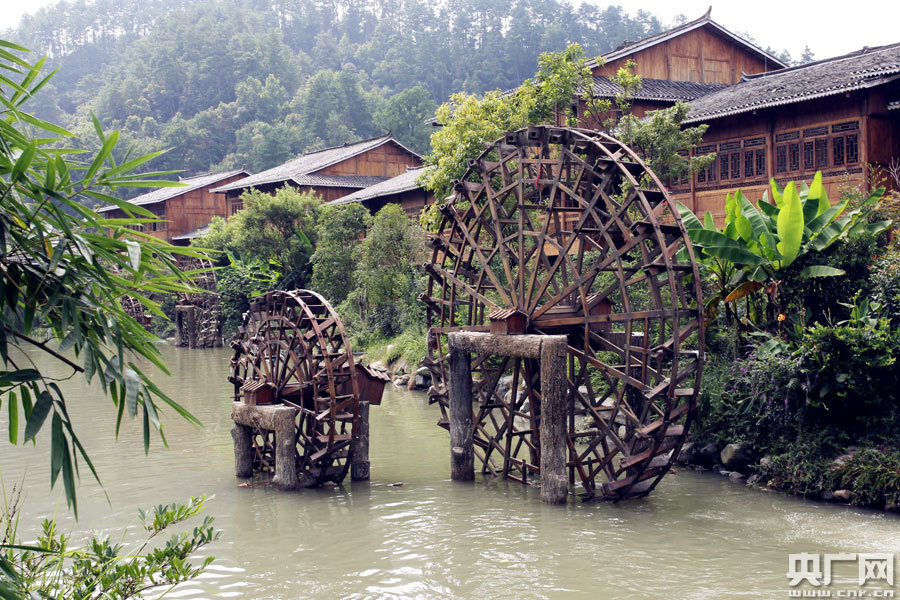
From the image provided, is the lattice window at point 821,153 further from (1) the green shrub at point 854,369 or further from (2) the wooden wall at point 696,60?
(2) the wooden wall at point 696,60

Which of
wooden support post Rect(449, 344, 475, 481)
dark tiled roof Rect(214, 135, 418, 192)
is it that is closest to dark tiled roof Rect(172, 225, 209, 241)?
dark tiled roof Rect(214, 135, 418, 192)

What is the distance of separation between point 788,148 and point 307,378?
10720mm

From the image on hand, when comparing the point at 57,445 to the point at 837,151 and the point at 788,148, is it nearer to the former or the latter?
the point at 837,151

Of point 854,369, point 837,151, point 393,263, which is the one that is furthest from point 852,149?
point 393,263

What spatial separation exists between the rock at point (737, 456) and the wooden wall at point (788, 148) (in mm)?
5013

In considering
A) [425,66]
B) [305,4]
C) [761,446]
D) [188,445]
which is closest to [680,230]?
[761,446]

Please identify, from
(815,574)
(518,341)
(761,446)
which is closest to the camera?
(815,574)

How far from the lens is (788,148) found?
674 inches

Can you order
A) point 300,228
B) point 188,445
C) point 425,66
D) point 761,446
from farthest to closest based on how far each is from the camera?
point 425,66
point 300,228
point 188,445
point 761,446

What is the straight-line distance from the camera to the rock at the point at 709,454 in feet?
41.7

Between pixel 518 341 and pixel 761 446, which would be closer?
pixel 518 341

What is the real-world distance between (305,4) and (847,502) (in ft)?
328

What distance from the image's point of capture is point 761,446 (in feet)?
39.4

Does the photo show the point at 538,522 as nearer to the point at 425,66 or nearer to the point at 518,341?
the point at 518,341
